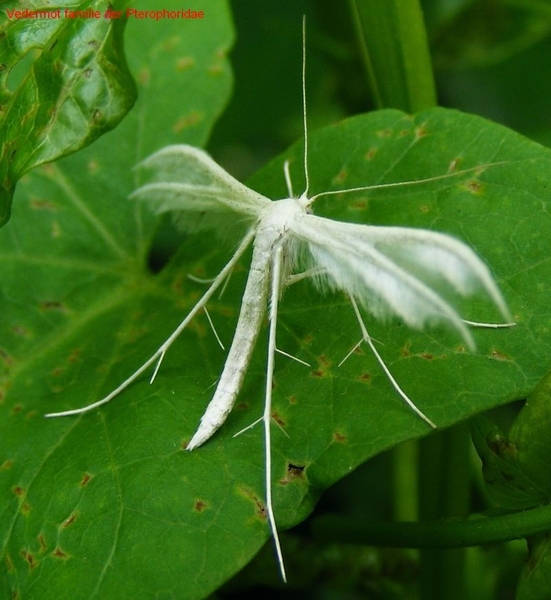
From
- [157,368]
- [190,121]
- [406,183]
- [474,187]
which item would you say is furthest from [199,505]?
[190,121]

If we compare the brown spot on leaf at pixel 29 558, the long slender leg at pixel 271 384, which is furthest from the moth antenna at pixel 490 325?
the brown spot on leaf at pixel 29 558

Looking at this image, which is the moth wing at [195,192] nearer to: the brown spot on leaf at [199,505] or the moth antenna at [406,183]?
the moth antenna at [406,183]

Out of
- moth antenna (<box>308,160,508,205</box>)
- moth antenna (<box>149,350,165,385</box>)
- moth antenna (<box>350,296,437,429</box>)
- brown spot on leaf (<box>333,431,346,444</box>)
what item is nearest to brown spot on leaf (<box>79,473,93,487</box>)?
moth antenna (<box>149,350,165,385</box>)

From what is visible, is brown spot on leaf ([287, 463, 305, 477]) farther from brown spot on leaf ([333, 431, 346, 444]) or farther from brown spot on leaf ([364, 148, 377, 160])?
brown spot on leaf ([364, 148, 377, 160])

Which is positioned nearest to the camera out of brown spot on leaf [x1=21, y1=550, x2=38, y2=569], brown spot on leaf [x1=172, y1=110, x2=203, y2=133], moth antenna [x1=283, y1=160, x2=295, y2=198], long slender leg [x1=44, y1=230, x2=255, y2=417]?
brown spot on leaf [x1=21, y1=550, x2=38, y2=569]

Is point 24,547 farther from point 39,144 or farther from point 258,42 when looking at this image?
point 258,42

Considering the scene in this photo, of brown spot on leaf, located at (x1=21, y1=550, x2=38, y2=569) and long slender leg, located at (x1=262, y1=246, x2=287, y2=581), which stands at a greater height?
long slender leg, located at (x1=262, y1=246, x2=287, y2=581)

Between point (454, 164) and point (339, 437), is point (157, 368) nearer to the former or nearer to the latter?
point (339, 437)
